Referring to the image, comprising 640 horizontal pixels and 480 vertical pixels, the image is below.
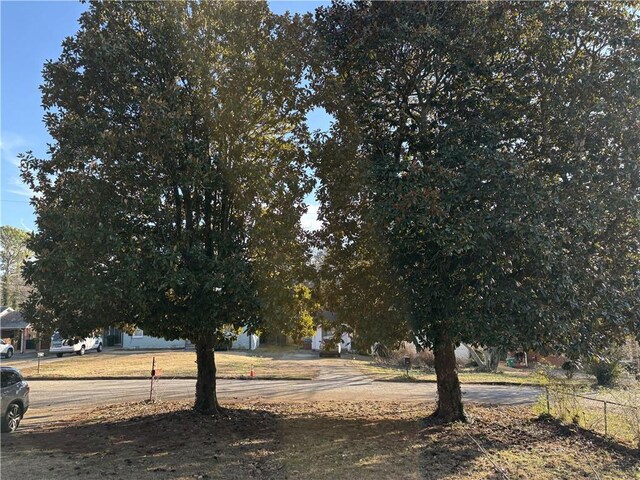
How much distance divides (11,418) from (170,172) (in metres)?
6.64

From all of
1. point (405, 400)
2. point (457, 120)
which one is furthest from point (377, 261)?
point (405, 400)

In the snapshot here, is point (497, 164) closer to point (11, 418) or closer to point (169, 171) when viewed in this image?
point (169, 171)

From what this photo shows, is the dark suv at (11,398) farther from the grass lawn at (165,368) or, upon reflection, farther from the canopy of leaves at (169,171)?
the grass lawn at (165,368)

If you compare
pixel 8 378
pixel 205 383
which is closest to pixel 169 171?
pixel 205 383

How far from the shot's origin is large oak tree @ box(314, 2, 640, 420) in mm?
7449

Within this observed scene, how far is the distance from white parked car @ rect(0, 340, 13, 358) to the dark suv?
28.1 meters

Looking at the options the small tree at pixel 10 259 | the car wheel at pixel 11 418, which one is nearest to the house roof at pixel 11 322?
the small tree at pixel 10 259

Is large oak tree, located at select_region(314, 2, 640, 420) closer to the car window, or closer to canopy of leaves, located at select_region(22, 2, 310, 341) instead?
canopy of leaves, located at select_region(22, 2, 310, 341)

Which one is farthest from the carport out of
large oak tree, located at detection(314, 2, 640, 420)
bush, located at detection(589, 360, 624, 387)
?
bush, located at detection(589, 360, 624, 387)

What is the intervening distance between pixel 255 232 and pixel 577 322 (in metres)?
5.80

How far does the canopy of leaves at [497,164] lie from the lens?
7449 millimetres

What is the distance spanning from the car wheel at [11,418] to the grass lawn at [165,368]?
36.1 feet

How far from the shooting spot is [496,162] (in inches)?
295

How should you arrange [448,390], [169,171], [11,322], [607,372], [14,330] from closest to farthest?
[169,171], [448,390], [607,372], [14,330], [11,322]
